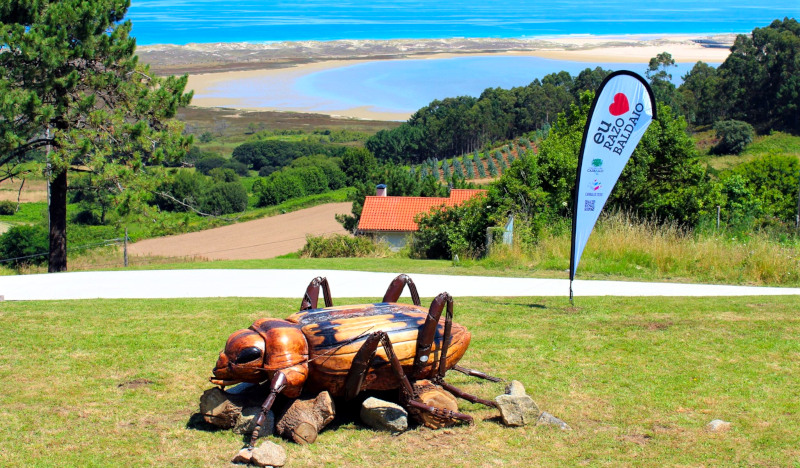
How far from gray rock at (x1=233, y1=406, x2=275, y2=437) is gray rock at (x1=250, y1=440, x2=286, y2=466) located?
450 mm

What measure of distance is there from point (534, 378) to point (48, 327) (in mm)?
6639

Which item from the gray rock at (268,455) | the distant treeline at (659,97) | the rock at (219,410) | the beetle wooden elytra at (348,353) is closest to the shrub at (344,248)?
the beetle wooden elytra at (348,353)

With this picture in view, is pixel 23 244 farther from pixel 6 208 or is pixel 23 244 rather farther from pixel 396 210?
pixel 6 208

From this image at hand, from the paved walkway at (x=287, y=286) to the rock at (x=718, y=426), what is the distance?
665 centimetres

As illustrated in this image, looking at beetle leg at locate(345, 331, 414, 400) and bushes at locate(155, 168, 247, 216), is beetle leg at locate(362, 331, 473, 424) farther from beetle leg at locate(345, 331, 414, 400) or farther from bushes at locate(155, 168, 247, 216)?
bushes at locate(155, 168, 247, 216)

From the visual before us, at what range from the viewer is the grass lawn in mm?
6188

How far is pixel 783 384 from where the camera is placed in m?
7.73

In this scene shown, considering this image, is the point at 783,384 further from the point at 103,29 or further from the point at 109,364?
the point at 103,29

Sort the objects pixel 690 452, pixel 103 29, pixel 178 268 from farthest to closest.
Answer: pixel 103 29
pixel 178 268
pixel 690 452

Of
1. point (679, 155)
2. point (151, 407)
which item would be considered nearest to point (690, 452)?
point (151, 407)

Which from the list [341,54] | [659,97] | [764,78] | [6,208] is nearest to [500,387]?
[6,208]

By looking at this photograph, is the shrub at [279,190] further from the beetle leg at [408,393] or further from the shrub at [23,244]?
the beetle leg at [408,393]

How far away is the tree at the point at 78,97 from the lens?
20703 millimetres

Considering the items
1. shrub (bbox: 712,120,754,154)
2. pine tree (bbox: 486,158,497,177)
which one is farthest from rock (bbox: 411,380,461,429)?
→ shrub (bbox: 712,120,754,154)
